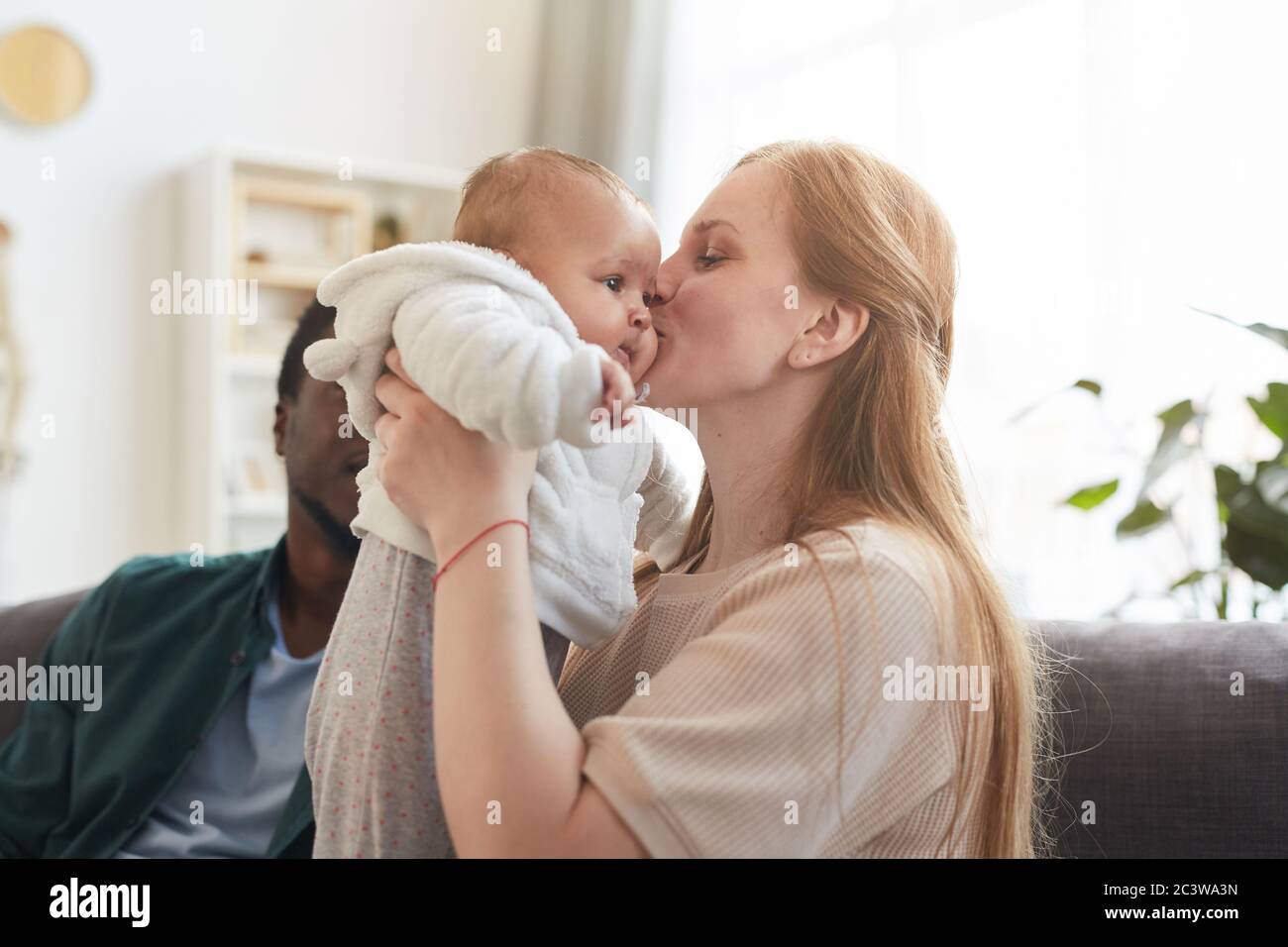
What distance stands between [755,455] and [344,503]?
834 millimetres

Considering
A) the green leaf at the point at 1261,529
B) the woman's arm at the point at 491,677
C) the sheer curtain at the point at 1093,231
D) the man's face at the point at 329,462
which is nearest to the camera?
the woman's arm at the point at 491,677

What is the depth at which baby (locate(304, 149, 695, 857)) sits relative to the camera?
100cm

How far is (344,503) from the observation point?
6.42 ft

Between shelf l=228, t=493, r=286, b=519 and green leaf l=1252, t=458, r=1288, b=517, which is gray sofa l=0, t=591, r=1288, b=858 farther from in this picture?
shelf l=228, t=493, r=286, b=519

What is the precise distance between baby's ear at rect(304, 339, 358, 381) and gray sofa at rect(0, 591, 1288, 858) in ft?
2.80

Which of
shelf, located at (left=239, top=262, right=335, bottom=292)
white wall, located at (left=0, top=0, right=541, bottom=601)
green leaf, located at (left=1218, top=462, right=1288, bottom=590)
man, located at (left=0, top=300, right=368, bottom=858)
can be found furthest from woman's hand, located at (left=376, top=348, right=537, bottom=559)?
white wall, located at (left=0, top=0, right=541, bottom=601)

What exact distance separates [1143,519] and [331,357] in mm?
1551

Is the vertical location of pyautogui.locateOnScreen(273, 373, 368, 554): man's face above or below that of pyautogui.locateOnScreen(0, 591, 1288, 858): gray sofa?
above

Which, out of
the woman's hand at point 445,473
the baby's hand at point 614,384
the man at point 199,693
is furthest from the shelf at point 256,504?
the baby's hand at point 614,384

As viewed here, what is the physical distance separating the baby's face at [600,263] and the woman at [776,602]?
63mm

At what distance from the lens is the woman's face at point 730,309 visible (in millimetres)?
1290

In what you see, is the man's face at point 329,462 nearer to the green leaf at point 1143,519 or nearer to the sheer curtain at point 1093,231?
the sheer curtain at point 1093,231

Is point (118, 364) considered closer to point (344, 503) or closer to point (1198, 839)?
point (344, 503)

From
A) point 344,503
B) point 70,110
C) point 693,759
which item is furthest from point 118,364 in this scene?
point 693,759
